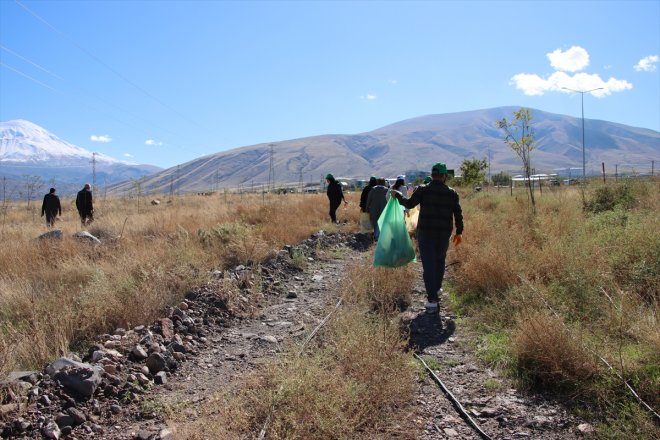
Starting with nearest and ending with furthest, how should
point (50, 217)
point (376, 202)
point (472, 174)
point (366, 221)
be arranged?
1. point (376, 202)
2. point (366, 221)
3. point (50, 217)
4. point (472, 174)

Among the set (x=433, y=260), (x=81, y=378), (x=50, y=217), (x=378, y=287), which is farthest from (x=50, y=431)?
(x=50, y=217)

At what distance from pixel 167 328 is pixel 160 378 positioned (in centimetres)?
100

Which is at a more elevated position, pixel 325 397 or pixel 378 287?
pixel 378 287

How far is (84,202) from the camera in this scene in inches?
592

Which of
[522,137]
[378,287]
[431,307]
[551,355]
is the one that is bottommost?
[431,307]

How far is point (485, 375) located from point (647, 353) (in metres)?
1.34

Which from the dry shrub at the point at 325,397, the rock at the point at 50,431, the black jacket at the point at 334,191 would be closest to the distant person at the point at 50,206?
the black jacket at the point at 334,191

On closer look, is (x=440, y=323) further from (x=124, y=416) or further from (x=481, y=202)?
(x=481, y=202)

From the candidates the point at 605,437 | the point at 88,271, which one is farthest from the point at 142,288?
the point at 605,437

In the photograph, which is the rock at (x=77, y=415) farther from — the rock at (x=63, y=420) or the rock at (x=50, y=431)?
the rock at (x=50, y=431)

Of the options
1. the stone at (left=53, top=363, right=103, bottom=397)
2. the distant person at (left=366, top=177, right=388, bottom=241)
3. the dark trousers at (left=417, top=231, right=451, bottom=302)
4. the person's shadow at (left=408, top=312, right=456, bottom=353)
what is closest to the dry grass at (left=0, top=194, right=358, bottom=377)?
the stone at (left=53, top=363, right=103, bottom=397)

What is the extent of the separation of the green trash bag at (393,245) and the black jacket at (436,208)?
0.52m

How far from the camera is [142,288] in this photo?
6262mm

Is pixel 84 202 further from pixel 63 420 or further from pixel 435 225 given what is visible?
pixel 63 420
